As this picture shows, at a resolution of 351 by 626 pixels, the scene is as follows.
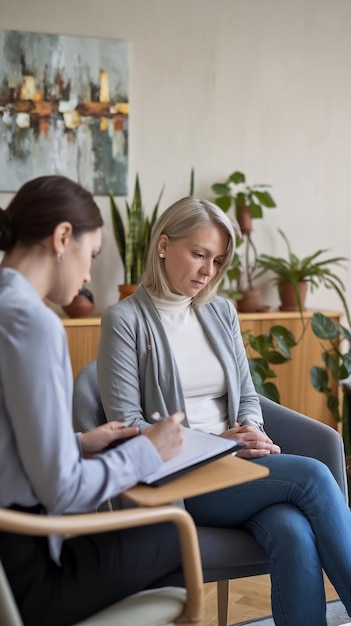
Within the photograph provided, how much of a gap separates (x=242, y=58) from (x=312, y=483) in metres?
3.25

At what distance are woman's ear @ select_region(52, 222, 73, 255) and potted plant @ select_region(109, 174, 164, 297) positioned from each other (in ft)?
8.76

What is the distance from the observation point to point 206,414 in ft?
8.30

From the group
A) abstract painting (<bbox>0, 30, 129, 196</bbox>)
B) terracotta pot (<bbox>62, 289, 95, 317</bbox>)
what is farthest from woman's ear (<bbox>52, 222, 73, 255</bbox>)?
abstract painting (<bbox>0, 30, 129, 196</bbox>)

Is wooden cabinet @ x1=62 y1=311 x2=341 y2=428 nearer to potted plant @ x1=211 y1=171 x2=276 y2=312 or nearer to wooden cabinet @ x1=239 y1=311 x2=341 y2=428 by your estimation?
wooden cabinet @ x1=239 y1=311 x2=341 y2=428

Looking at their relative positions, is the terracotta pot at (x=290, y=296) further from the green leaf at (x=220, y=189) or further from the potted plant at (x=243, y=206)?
the green leaf at (x=220, y=189)

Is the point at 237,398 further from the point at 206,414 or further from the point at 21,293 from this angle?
the point at 21,293

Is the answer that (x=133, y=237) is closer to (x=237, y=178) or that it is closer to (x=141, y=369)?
(x=237, y=178)

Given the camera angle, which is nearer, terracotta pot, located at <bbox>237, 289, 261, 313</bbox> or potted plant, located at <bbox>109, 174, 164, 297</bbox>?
potted plant, located at <bbox>109, 174, 164, 297</bbox>

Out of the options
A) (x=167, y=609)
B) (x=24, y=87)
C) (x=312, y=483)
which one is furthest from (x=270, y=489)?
(x=24, y=87)

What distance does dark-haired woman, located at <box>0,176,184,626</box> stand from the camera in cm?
149

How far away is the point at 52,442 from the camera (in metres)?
1.49

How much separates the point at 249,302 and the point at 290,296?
25 cm

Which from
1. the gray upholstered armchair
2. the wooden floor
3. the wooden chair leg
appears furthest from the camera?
the wooden floor

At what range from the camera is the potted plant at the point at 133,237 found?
14.3 ft
